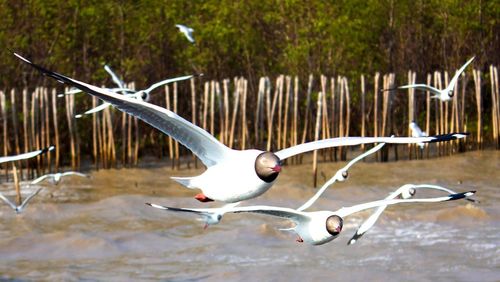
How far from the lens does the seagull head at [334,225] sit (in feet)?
32.1

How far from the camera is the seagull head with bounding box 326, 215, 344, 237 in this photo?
32.1 feet

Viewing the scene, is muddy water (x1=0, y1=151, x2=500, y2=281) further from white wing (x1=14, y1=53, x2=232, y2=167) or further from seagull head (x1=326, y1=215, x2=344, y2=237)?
white wing (x1=14, y1=53, x2=232, y2=167)

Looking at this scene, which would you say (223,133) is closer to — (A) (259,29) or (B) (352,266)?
(A) (259,29)

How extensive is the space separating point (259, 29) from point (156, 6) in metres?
2.53

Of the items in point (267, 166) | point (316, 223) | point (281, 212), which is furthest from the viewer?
point (316, 223)

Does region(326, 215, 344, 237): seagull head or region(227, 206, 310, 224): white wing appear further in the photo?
region(326, 215, 344, 237): seagull head

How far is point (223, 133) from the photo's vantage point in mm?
23500

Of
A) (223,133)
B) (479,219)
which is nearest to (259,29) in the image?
(223,133)

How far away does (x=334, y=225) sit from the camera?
980 centimetres

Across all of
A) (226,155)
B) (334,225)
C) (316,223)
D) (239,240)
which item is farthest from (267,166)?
(239,240)

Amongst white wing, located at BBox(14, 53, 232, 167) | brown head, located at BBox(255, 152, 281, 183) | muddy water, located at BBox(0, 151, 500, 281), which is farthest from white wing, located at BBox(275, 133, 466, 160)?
muddy water, located at BBox(0, 151, 500, 281)

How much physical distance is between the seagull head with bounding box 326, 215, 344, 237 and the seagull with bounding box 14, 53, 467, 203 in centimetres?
109

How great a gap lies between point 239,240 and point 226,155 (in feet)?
23.6

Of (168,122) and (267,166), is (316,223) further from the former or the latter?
(168,122)
